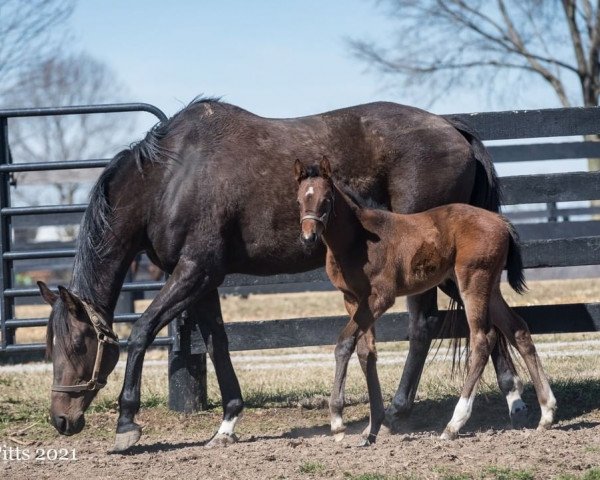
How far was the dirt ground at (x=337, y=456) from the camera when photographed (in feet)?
16.0

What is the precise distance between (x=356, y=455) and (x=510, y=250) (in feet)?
6.09

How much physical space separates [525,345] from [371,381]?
1.06 metres

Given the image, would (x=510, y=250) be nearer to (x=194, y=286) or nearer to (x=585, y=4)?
(x=194, y=286)

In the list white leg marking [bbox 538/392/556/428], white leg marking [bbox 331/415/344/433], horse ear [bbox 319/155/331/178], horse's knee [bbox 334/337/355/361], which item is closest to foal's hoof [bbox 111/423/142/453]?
white leg marking [bbox 331/415/344/433]

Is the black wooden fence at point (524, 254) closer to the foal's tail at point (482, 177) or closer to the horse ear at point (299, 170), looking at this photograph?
the foal's tail at point (482, 177)

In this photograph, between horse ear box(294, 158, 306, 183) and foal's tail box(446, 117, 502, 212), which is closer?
horse ear box(294, 158, 306, 183)

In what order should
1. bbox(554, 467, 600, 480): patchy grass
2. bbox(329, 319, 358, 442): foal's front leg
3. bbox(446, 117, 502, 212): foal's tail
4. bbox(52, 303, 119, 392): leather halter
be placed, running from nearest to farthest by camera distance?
bbox(554, 467, 600, 480): patchy grass < bbox(329, 319, 358, 442): foal's front leg < bbox(52, 303, 119, 392): leather halter < bbox(446, 117, 502, 212): foal's tail

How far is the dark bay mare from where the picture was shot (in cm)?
615

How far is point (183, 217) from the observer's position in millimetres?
6234

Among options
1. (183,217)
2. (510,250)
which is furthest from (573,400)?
(183,217)

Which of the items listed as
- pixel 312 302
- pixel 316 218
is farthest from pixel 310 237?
pixel 312 302

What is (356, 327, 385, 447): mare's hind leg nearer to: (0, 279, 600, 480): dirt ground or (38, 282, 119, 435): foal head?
(0, 279, 600, 480): dirt ground

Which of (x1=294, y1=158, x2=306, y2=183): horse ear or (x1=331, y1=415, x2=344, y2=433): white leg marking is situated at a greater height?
(x1=294, y1=158, x2=306, y2=183): horse ear

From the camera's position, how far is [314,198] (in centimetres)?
565
